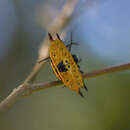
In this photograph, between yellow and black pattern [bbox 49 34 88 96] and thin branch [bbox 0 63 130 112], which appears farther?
yellow and black pattern [bbox 49 34 88 96]

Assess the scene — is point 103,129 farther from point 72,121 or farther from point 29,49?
point 29,49

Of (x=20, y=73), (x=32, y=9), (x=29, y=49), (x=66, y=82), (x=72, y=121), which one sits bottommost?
(x=72, y=121)

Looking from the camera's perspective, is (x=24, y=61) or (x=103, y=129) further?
(x=24, y=61)

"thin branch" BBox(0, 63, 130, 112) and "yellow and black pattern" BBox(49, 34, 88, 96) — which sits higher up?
"yellow and black pattern" BBox(49, 34, 88, 96)

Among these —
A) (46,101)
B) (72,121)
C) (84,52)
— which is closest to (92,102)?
(72,121)

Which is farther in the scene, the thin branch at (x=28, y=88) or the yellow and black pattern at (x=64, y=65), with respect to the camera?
the yellow and black pattern at (x=64, y=65)

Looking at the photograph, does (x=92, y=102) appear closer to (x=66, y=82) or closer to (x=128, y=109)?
(x=128, y=109)

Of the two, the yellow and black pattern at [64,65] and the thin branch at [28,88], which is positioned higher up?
the yellow and black pattern at [64,65]

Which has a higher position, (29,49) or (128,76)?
(29,49)

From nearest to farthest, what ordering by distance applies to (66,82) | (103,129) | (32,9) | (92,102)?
1. (66,82)
2. (103,129)
3. (92,102)
4. (32,9)

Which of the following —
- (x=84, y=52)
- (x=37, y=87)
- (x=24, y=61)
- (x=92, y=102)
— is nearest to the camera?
(x=37, y=87)

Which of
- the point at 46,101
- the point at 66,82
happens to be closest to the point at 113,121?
the point at 46,101
